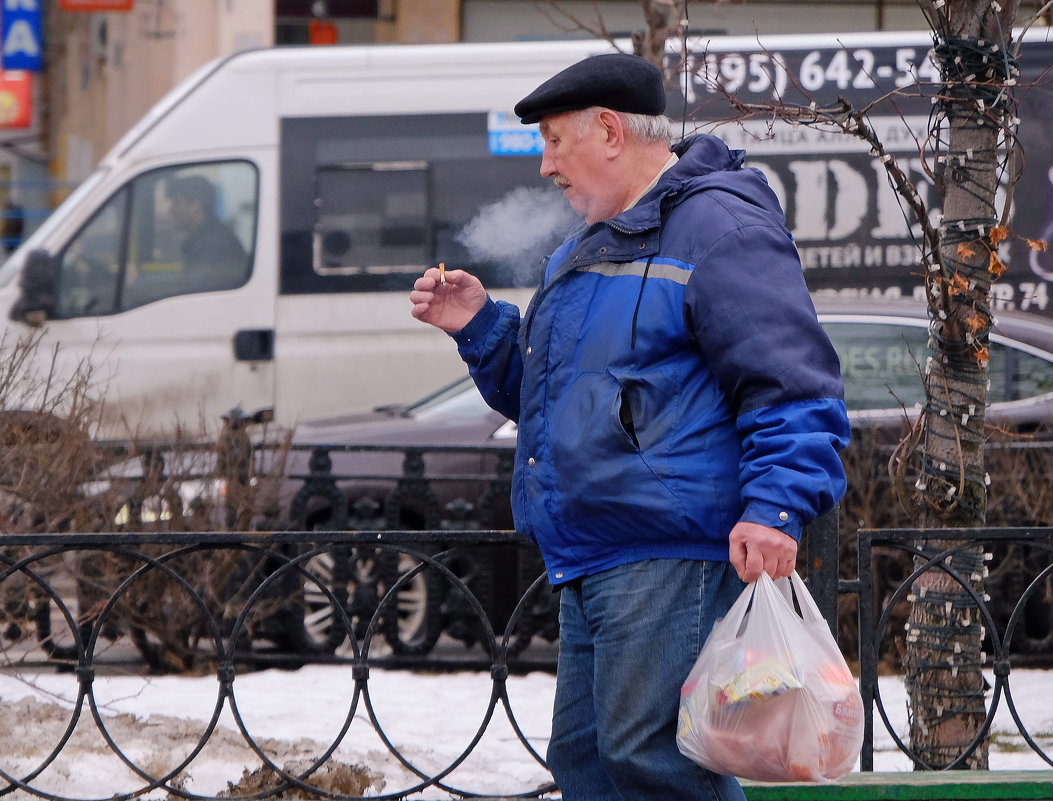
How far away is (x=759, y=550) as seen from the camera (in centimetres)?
235

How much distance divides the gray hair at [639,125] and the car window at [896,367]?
3.68 meters

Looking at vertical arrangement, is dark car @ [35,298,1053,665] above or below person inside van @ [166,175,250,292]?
below

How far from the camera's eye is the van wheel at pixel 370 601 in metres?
5.96

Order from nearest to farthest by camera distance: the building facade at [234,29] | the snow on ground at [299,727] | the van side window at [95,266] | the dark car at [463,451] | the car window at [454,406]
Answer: the snow on ground at [299,727] → the dark car at [463,451] → the car window at [454,406] → the van side window at [95,266] → the building facade at [234,29]

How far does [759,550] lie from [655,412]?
30 cm

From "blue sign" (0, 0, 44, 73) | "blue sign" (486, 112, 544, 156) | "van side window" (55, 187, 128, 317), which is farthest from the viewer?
"blue sign" (0, 0, 44, 73)

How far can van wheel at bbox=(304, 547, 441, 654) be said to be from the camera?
596 cm

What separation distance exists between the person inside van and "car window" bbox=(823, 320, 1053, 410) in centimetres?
418

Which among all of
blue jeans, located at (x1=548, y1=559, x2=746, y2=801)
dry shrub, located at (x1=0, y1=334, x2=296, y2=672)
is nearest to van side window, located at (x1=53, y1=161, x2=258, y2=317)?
dry shrub, located at (x1=0, y1=334, x2=296, y2=672)

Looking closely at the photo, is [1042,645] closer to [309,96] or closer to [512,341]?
[512,341]

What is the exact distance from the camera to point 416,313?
9.54 feet

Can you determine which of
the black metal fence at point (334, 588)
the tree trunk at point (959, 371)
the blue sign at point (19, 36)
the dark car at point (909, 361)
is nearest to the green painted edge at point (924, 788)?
the tree trunk at point (959, 371)

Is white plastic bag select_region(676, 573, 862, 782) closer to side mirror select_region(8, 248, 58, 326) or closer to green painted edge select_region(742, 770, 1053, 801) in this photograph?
green painted edge select_region(742, 770, 1053, 801)

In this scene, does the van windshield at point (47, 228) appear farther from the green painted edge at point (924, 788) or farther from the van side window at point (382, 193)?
the green painted edge at point (924, 788)
